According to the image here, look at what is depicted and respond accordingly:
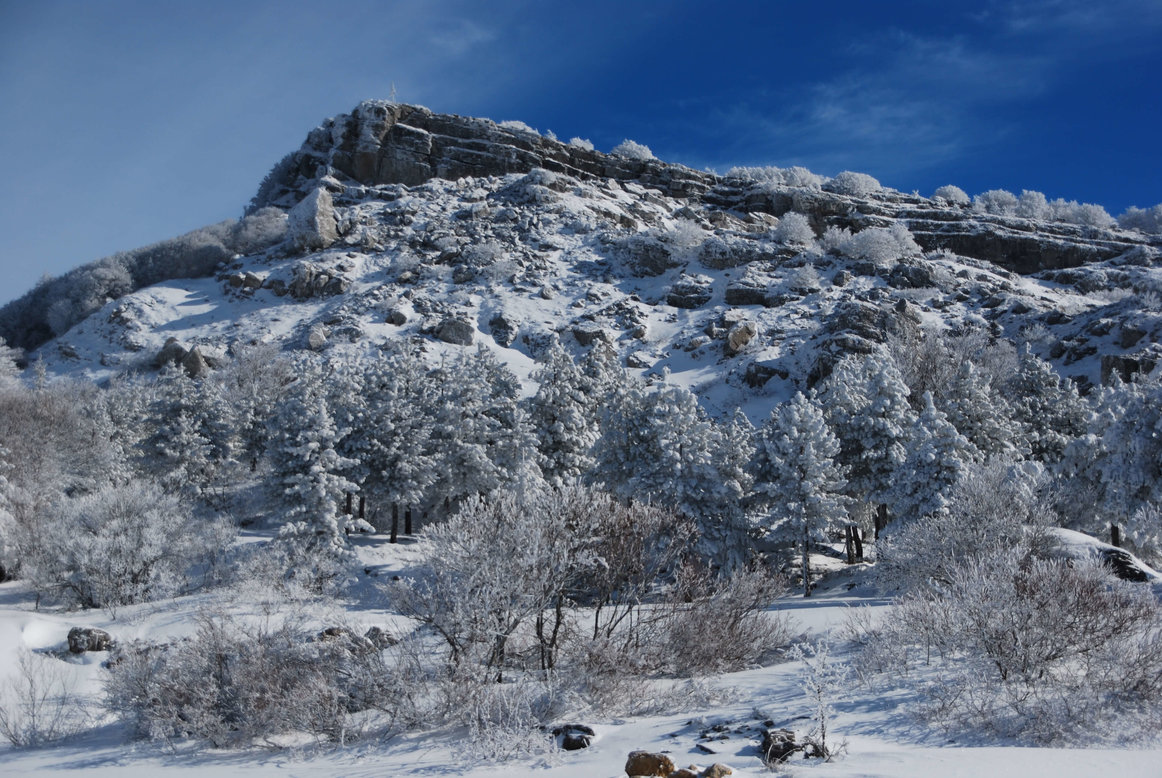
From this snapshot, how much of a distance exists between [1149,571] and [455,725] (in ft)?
74.0

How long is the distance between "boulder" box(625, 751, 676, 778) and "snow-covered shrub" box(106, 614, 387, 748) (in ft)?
19.4

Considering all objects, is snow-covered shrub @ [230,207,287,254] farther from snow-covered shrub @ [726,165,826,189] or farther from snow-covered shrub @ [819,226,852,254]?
snow-covered shrub @ [726,165,826,189]

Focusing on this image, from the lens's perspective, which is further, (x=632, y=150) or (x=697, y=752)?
(x=632, y=150)

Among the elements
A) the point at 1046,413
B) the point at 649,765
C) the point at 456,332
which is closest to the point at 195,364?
the point at 456,332

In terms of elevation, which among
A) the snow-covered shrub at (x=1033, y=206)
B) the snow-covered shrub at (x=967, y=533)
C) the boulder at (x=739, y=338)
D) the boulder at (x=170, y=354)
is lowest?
the snow-covered shrub at (x=967, y=533)

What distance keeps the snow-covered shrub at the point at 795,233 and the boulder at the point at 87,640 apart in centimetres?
7723

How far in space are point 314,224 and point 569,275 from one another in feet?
91.1

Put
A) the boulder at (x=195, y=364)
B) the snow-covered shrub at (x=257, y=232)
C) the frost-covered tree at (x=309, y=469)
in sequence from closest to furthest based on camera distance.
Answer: the frost-covered tree at (x=309, y=469) → the boulder at (x=195, y=364) → the snow-covered shrub at (x=257, y=232)

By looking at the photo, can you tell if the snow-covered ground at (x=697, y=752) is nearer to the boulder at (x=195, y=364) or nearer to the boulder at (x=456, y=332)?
the boulder at (x=195, y=364)

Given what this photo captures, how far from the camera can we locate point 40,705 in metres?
15.8

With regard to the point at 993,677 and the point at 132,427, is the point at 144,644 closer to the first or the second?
the point at 993,677

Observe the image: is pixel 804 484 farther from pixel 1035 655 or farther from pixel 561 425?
pixel 1035 655

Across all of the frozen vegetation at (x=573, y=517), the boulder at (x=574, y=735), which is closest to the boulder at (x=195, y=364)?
the frozen vegetation at (x=573, y=517)

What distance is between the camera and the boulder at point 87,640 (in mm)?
20000
